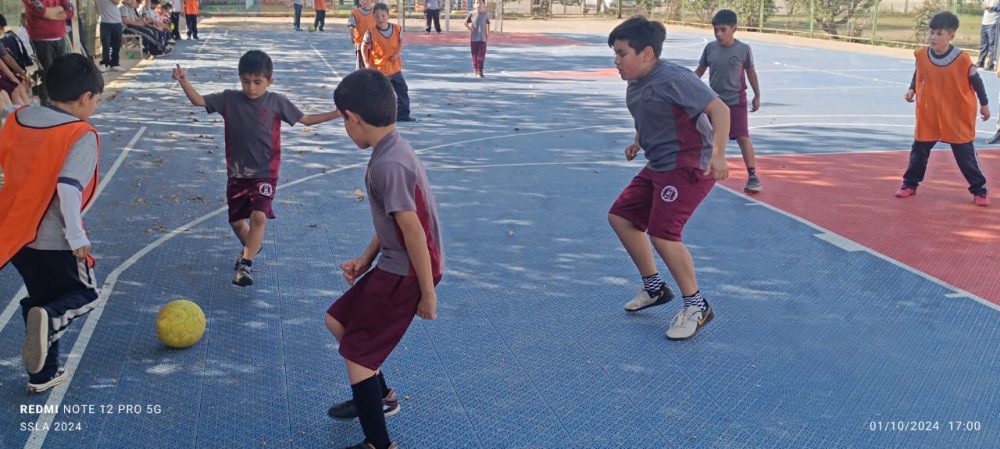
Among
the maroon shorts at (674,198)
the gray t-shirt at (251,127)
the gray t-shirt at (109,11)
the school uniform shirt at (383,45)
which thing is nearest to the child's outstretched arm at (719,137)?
the maroon shorts at (674,198)

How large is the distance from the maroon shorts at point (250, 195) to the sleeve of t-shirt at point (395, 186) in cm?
265

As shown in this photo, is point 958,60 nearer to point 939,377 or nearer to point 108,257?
point 939,377

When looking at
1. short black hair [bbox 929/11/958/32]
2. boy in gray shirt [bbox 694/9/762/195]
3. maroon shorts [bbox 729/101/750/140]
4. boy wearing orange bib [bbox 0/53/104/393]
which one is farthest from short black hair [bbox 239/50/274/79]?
short black hair [bbox 929/11/958/32]

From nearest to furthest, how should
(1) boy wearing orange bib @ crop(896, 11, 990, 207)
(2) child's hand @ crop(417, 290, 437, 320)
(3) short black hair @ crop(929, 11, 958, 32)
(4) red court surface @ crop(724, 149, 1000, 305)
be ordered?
(2) child's hand @ crop(417, 290, 437, 320)
(4) red court surface @ crop(724, 149, 1000, 305)
(3) short black hair @ crop(929, 11, 958, 32)
(1) boy wearing orange bib @ crop(896, 11, 990, 207)

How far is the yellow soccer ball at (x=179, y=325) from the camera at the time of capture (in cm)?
474

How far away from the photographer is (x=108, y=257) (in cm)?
636

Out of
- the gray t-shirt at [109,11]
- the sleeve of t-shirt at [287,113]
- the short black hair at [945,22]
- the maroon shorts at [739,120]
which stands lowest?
the maroon shorts at [739,120]

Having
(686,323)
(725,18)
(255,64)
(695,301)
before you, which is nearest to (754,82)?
(725,18)

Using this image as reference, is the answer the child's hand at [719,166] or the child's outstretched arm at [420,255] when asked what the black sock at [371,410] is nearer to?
the child's outstretched arm at [420,255]

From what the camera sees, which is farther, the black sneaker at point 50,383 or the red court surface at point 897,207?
the red court surface at point 897,207

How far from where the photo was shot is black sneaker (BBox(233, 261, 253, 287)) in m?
5.77

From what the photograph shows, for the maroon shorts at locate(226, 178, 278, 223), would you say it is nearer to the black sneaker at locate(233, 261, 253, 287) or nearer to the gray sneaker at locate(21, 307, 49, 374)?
the black sneaker at locate(233, 261, 253, 287)

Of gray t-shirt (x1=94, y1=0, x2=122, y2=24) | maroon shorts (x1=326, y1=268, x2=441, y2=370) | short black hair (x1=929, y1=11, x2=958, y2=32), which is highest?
gray t-shirt (x1=94, y1=0, x2=122, y2=24)

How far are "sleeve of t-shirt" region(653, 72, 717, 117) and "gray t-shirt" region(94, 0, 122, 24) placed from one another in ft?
56.9
